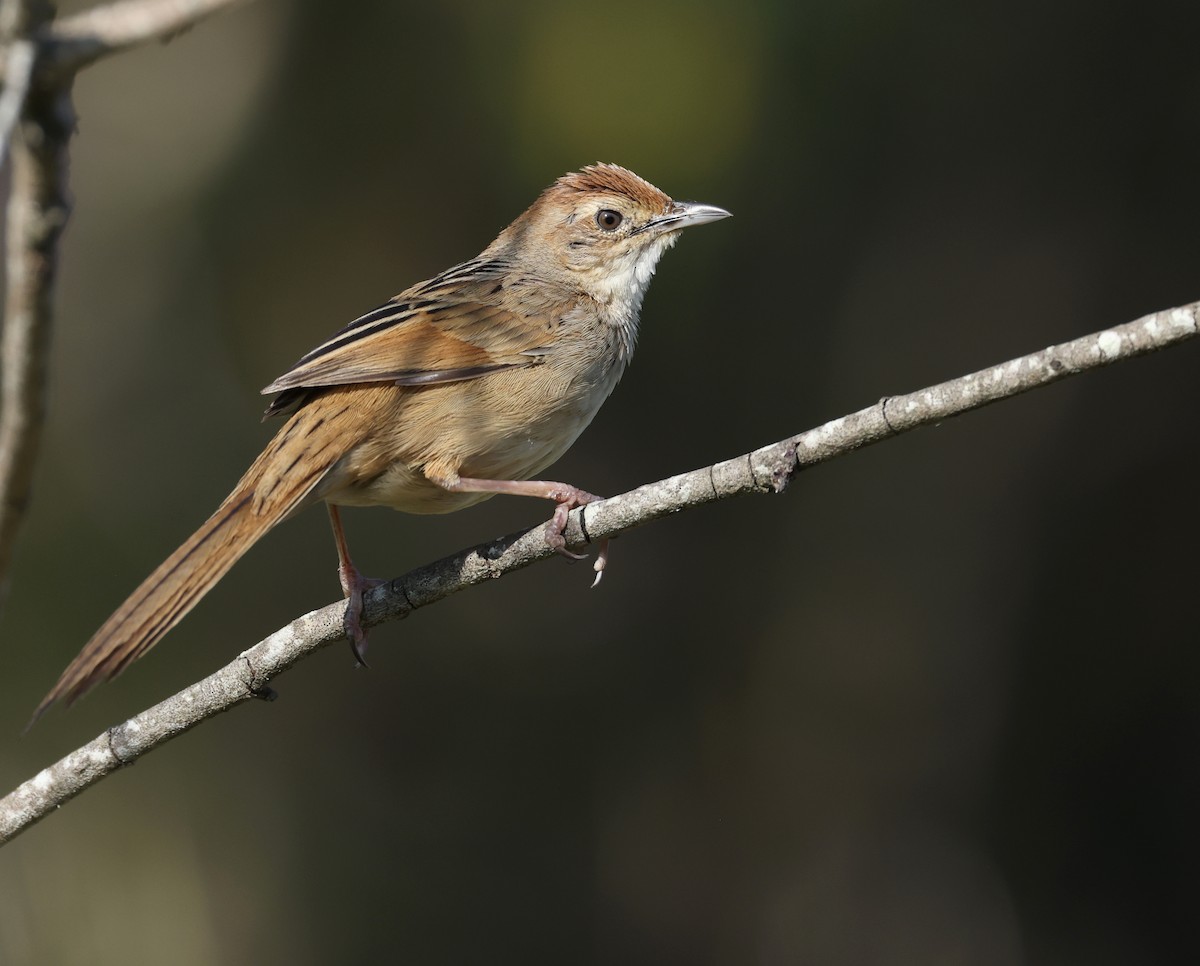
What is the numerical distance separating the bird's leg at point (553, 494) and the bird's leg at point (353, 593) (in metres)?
0.46

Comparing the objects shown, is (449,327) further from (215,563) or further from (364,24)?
(364,24)

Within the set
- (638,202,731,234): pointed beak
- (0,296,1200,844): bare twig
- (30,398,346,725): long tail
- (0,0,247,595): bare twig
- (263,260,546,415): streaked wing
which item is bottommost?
(0,296,1200,844): bare twig

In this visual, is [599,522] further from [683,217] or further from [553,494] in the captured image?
[683,217]

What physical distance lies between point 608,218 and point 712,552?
3888 millimetres

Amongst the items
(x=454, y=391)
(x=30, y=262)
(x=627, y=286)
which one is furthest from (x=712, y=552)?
(x=30, y=262)

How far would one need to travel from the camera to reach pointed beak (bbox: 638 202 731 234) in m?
5.68

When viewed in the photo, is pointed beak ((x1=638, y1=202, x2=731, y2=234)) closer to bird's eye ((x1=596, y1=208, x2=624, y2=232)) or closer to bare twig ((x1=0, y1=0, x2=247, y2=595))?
bird's eye ((x1=596, y1=208, x2=624, y2=232))

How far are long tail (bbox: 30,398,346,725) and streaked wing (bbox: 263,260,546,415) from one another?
18 cm

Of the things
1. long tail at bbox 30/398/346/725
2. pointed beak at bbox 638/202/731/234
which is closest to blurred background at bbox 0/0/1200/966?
pointed beak at bbox 638/202/731/234

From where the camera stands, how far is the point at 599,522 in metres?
3.78

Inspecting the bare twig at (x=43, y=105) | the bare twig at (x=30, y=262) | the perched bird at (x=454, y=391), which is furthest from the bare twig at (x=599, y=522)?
the bare twig at (x=43, y=105)

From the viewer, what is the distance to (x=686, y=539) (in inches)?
361

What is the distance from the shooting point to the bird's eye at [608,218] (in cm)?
578

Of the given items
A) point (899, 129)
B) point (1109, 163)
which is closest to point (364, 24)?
point (899, 129)
